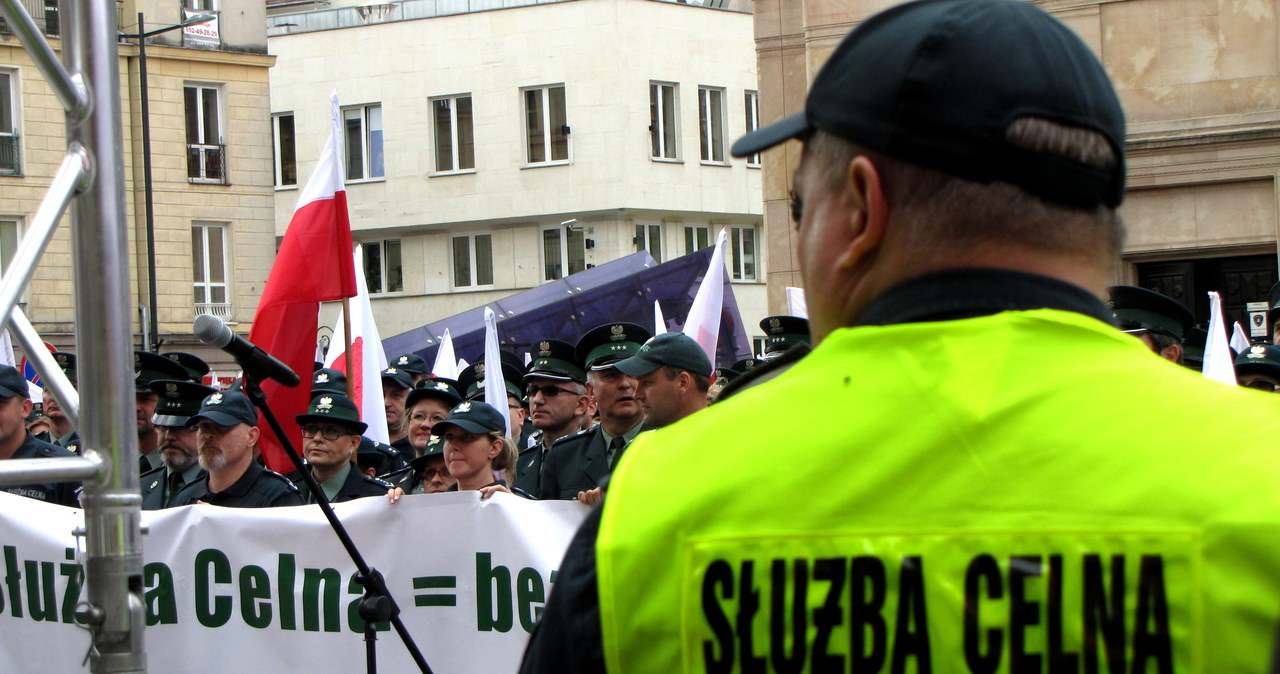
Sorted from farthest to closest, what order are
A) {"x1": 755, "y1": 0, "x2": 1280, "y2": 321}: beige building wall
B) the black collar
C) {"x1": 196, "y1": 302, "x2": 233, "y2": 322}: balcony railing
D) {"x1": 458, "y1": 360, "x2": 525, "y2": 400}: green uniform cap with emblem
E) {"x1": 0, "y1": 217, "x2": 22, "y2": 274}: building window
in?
1. {"x1": 196, "y1": 302, "x2": 233, "y2": 322}: balcony railing
2. {"x1": 0, "y1": 217, "x2": 22, "y2": 274}: building window
3. {"x1": 755, "y1": 0, "x2": 1280, "y2": 321}: beige building wall
4. {"x1": 458, "y1": 360, "x2": 525, "y2": 400}: green uniform cap with emblem
5. the black collar

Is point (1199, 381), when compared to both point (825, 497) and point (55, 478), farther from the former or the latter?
point (55, 478)

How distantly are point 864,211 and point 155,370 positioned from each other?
7.78 metres

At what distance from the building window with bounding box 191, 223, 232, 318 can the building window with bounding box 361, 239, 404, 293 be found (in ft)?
17.7

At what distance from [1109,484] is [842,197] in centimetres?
38

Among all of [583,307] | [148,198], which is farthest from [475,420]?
[148,198]

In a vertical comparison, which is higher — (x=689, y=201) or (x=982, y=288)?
(x=689, y=201)

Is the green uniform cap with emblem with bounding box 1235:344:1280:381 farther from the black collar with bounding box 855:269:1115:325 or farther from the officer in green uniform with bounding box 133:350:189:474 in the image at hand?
the black collar with bounding box 855:269:1115:325

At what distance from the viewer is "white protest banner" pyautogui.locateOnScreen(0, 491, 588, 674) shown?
5.30m

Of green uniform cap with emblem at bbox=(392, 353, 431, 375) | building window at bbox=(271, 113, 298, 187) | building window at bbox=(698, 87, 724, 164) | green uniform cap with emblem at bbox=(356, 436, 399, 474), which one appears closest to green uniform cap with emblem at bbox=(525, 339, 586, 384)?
green uniform cap with emblem at bbox=(356, 436, 399, 474)

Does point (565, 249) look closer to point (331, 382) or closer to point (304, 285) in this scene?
point (331, 382)

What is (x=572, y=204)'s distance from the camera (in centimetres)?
3828

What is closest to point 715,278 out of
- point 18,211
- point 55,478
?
point 55,478

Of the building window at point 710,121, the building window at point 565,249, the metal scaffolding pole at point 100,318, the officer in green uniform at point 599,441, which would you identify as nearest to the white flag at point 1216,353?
the officer in green uniform at point 599,441

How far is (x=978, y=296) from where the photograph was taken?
145cm
